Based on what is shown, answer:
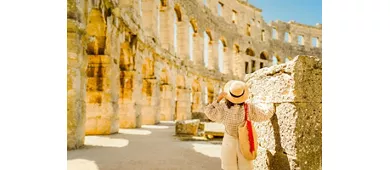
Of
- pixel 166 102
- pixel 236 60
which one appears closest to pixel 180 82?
pixel 166 102

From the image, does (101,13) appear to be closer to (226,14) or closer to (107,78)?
(107,78)

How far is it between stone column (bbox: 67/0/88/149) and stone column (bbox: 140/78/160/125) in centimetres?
670

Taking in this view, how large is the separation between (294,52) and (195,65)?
1503 cm

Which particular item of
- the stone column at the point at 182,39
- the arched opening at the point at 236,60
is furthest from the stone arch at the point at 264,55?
the stone column at the point at 182,39

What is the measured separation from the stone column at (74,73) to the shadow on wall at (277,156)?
3473 millimetres

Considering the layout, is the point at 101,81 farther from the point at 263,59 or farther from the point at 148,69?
the point at 263,59

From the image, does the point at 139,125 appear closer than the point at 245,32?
Yes

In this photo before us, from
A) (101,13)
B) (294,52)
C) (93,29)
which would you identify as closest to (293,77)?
(101,13)

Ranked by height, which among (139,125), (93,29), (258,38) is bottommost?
(139,125)

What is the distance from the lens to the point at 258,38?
27.4m

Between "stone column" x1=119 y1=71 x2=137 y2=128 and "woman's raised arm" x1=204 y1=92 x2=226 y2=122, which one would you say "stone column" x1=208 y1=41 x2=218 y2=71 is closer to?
"stone column" x1=119 y1=71 x2=137 y2=128

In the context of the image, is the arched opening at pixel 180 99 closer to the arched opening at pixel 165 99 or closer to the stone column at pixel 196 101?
the arched opening at pixel 165 99

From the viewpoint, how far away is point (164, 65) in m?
14.0
